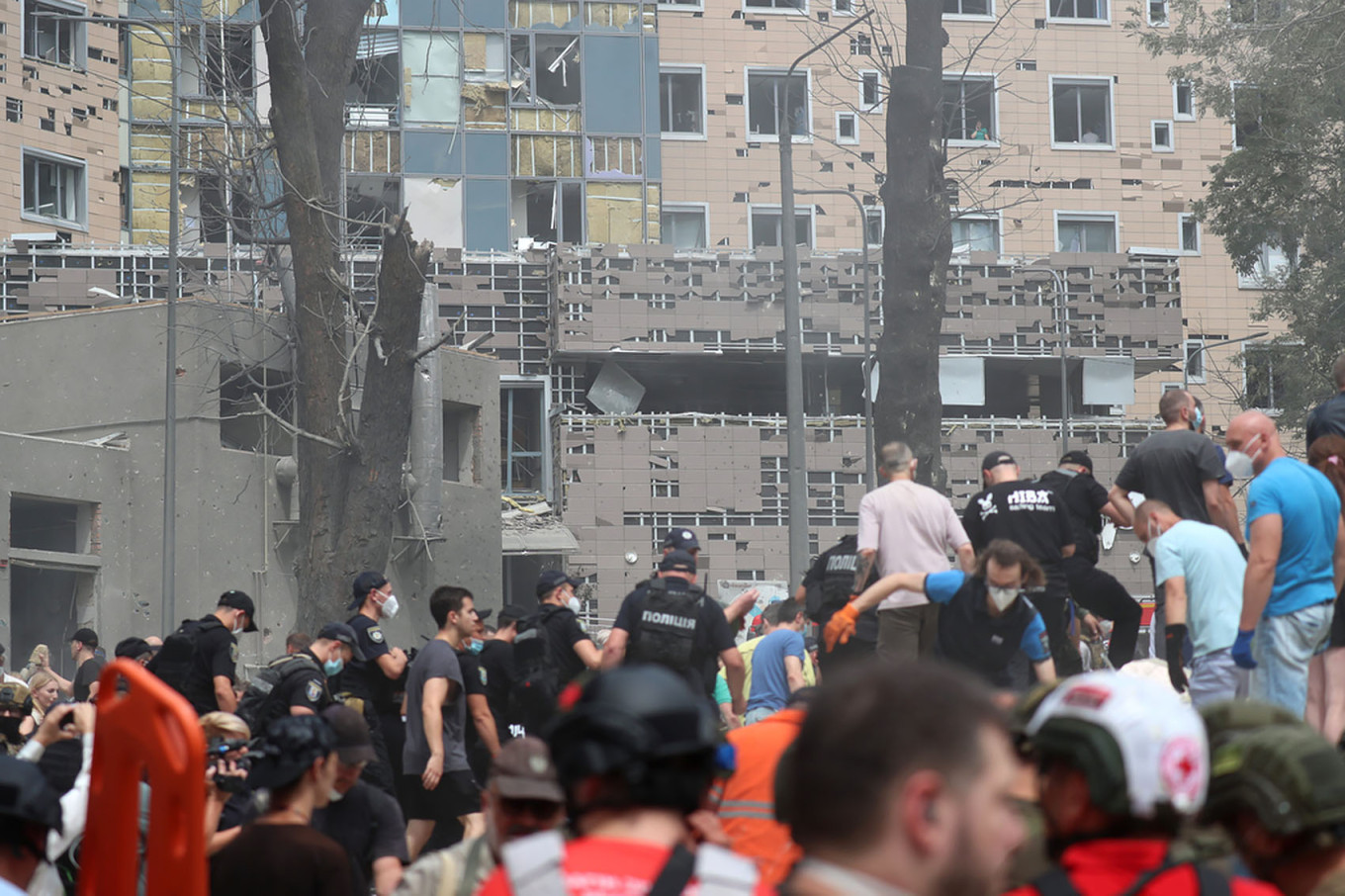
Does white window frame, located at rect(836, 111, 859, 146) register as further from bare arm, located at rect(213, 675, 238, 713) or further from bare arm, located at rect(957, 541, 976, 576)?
bare arm, located at rect(213, 675, 238, 713)

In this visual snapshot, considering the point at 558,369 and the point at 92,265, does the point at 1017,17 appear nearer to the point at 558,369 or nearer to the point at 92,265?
the point at 558,369

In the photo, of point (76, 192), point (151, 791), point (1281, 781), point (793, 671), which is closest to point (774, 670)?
point (793, 671)

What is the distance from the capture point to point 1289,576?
7.07m

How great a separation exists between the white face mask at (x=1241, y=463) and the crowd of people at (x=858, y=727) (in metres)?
0.03

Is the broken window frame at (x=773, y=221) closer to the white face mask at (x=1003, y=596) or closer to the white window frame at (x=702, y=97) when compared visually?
the white window frame at (x=702, y=97)

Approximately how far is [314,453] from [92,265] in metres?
23.5

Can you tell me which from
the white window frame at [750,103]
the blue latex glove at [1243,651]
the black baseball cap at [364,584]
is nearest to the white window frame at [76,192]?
the white window frame at [750,103]

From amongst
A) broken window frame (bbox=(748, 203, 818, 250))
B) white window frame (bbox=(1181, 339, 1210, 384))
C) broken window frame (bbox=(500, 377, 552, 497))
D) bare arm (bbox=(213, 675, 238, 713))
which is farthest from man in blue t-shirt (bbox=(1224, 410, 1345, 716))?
white window frame (bbox=(1181, 339, 1210, 384))

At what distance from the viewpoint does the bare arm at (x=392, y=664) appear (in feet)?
32.7

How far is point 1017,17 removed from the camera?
47688mm

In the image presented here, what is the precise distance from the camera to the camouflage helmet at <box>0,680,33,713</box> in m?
10.0

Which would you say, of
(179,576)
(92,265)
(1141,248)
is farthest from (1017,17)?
(179,576)

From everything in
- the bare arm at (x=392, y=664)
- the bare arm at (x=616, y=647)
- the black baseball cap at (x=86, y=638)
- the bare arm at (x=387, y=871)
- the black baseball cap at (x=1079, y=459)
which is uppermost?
the black baseball cap at (x=1079, y=459)

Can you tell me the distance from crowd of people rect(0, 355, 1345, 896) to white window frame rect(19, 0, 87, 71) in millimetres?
28087
